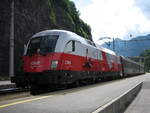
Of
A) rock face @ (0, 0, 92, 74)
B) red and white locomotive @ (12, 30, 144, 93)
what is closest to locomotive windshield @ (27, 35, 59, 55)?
red and white locomotive @ (12, 30, 144, 93)

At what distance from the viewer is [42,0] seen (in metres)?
37.4

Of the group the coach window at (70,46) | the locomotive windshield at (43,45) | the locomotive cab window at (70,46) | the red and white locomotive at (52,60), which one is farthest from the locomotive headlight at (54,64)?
the coach window at (70,46)

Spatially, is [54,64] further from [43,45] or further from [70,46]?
[70,46]

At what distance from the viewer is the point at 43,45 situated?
53.1ft

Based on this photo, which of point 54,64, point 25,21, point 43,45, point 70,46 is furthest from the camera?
point 25,21

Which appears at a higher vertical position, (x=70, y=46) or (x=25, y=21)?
(x=25, y=21)

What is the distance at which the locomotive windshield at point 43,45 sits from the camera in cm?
1586

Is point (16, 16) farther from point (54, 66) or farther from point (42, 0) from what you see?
point (54, 66)

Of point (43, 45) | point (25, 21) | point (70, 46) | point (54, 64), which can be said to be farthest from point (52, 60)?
point (25, 21)

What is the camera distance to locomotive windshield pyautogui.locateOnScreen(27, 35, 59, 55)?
15.9 metres

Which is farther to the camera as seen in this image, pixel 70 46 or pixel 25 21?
pixel 25 21

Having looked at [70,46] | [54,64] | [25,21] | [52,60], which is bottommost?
[54,64]

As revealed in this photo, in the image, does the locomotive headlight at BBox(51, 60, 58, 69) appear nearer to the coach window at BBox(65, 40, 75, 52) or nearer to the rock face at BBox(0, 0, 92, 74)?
the coach window at BBox(65, 40, 75, 52)

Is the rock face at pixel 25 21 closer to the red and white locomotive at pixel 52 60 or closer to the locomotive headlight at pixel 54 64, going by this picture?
the red and white locomotive at pixel 52 60
